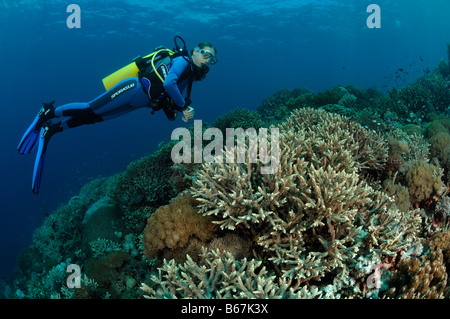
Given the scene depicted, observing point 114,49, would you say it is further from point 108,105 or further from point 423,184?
point 423,184

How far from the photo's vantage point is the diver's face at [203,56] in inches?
226

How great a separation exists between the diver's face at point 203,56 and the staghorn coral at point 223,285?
15.6ft

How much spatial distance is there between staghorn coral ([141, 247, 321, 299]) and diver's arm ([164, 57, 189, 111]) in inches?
157

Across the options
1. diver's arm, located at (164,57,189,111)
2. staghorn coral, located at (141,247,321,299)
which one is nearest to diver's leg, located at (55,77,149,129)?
diver's arm, located at (164,57,189,111)

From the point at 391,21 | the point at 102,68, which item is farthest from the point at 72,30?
the point at 391,21

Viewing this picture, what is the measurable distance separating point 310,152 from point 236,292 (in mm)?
2441

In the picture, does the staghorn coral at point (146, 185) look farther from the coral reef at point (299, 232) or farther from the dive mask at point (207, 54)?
the dive mask at point (207, 54)

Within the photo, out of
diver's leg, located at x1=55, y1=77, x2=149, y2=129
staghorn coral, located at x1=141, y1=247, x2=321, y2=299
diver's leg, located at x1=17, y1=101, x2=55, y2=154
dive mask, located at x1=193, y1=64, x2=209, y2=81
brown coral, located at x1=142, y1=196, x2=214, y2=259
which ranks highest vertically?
dive mask, located at x1=193, y1=64, x2=209, y2=81

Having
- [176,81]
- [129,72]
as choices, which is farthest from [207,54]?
[129,72]

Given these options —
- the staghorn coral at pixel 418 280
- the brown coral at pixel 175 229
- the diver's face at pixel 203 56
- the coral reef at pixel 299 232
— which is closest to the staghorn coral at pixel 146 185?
the coral reef at pixel 299 232

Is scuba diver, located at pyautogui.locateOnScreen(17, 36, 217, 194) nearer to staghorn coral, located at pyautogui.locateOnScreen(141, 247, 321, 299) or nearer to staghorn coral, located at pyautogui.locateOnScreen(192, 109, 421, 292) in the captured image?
staghorn coral, located at pyautogui.locateOnScreen(192, 109, 421, 292)

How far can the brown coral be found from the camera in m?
3.18
